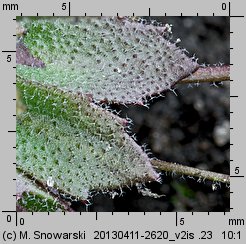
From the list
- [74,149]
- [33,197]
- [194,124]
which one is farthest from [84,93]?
[194,124]

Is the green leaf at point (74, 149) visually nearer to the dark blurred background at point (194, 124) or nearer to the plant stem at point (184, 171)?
the plant stem at point (184, 171)

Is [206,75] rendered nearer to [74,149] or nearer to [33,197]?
[74,149]

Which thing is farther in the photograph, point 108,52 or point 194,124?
point 194,124

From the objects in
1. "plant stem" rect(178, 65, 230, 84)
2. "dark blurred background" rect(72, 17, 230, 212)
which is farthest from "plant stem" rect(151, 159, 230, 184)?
"dark blurred background" rect(72, 17, 230, 212)

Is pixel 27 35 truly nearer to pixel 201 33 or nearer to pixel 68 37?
pixel 68 37

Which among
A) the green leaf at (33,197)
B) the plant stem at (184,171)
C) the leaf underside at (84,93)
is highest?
the leaf underside at (84,93)

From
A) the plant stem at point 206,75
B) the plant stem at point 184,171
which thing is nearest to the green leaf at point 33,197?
the plant stem at point 184,171

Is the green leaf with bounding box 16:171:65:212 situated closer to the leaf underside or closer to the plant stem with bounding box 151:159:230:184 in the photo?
the leaf underside
